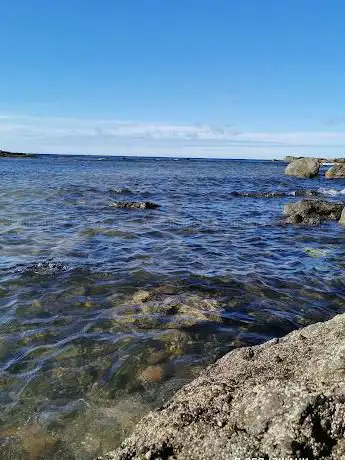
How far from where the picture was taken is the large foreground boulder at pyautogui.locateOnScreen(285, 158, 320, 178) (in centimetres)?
5244

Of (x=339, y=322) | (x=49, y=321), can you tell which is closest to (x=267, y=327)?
(x=339, y=322)

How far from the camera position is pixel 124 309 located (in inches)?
307

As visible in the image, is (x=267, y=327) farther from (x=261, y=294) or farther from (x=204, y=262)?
(x=204, y=262)

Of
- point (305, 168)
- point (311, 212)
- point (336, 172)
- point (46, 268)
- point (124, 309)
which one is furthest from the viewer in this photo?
point (336, 172)

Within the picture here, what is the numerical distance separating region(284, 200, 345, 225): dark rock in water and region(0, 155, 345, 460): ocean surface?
6.28ft

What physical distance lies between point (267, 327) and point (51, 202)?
17.9 meters

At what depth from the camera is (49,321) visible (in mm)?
7215

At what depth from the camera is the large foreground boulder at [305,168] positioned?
5244cm

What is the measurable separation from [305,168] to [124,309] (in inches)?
1950

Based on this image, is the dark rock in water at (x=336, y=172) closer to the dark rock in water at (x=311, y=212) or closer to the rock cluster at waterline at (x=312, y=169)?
the rock cluster at waterline at (x=312, y=169)

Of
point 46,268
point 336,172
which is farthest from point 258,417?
point 336,172

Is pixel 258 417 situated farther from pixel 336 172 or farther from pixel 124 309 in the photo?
pixel 336 172

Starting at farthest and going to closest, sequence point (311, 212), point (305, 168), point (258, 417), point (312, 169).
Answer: point (305, 168), point (312, 169), point (311, 212), point (258, 417)

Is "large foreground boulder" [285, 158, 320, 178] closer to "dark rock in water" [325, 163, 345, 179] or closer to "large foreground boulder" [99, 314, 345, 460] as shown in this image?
"dark rock in water" [325, 163, 345, 179]
